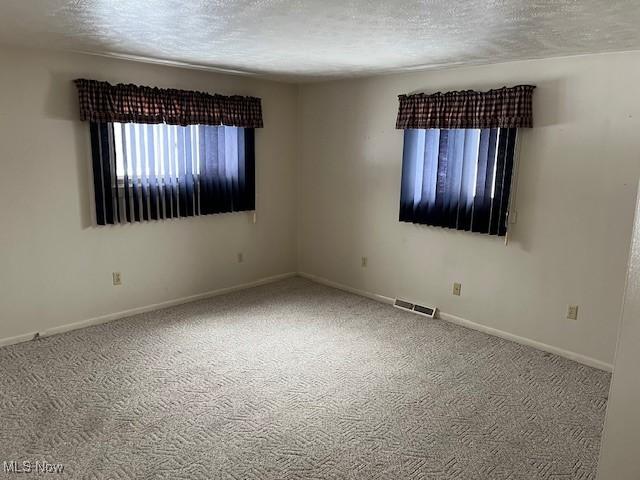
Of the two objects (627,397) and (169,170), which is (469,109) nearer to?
(169,170)

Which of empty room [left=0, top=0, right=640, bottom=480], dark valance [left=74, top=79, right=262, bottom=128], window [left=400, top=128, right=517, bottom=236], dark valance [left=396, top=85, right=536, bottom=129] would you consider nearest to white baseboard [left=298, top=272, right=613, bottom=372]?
empty room [left=0, top=0, right=640, bottom=480]

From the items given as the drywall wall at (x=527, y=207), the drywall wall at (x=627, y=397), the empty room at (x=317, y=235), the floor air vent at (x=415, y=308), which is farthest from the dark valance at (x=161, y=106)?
the drywall wall at (x=627, y=397)

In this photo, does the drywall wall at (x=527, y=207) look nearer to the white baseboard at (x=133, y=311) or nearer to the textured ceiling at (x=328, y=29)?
the textured ceiling at (x=328, y=29)

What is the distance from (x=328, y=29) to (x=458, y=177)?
6.07 ft

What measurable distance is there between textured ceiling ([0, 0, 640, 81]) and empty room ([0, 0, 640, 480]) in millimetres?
26

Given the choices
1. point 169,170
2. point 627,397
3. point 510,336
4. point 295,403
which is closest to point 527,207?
point 510,336

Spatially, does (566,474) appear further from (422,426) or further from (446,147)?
(446,147)

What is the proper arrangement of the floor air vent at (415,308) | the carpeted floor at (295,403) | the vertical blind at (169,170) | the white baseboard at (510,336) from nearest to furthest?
the carpeted floor at (295,403), the white baseboard at (510,336), the vertical blind at (169,170), the floor air vent at (415,308)

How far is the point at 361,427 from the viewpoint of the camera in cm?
264

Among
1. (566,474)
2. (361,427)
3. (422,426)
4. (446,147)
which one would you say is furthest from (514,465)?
(446,147)

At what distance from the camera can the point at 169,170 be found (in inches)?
169

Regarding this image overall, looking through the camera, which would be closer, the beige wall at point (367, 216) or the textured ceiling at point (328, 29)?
the textured ceiling at point (328, 29)

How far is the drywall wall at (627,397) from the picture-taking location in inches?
45.7

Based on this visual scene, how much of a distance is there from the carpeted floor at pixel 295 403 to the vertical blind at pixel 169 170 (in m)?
1.05
